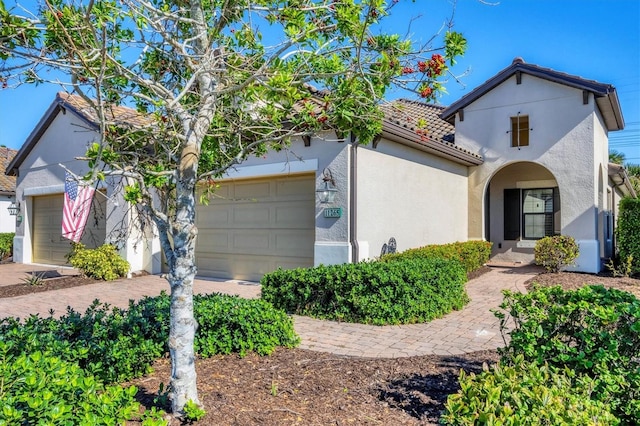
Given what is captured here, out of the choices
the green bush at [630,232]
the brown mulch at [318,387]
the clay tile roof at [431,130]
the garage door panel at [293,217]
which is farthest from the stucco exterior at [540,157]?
the brown mulch at [318,387]

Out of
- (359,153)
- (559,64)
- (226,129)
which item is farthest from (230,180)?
(559,64)

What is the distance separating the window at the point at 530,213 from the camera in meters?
14.1

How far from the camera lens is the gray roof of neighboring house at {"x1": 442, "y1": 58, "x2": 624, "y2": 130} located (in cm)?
1182

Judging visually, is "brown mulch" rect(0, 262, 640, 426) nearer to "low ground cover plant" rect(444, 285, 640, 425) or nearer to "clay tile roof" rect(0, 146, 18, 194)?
"low ground cover plant" rect(444, 285, 640, 425)

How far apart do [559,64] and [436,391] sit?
13.0 m

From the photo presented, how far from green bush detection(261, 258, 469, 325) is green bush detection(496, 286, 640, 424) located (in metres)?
3.20

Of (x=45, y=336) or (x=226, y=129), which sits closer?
(x=45, y=336)

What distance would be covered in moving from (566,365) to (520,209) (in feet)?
40.4

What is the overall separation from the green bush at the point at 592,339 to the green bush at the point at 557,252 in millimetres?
8979

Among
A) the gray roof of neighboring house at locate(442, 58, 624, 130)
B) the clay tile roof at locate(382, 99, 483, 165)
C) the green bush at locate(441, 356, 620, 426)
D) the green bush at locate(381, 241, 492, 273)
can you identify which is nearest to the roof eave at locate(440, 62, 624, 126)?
the gray roof of neighboring house at locate(442, 58, 624, 130)

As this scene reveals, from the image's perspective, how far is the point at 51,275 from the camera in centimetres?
1302

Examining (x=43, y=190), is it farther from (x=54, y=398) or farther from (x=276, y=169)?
(x=54, y=398)

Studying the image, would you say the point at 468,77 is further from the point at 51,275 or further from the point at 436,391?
the point at 51,275

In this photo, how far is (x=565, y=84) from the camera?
40.2 ft
